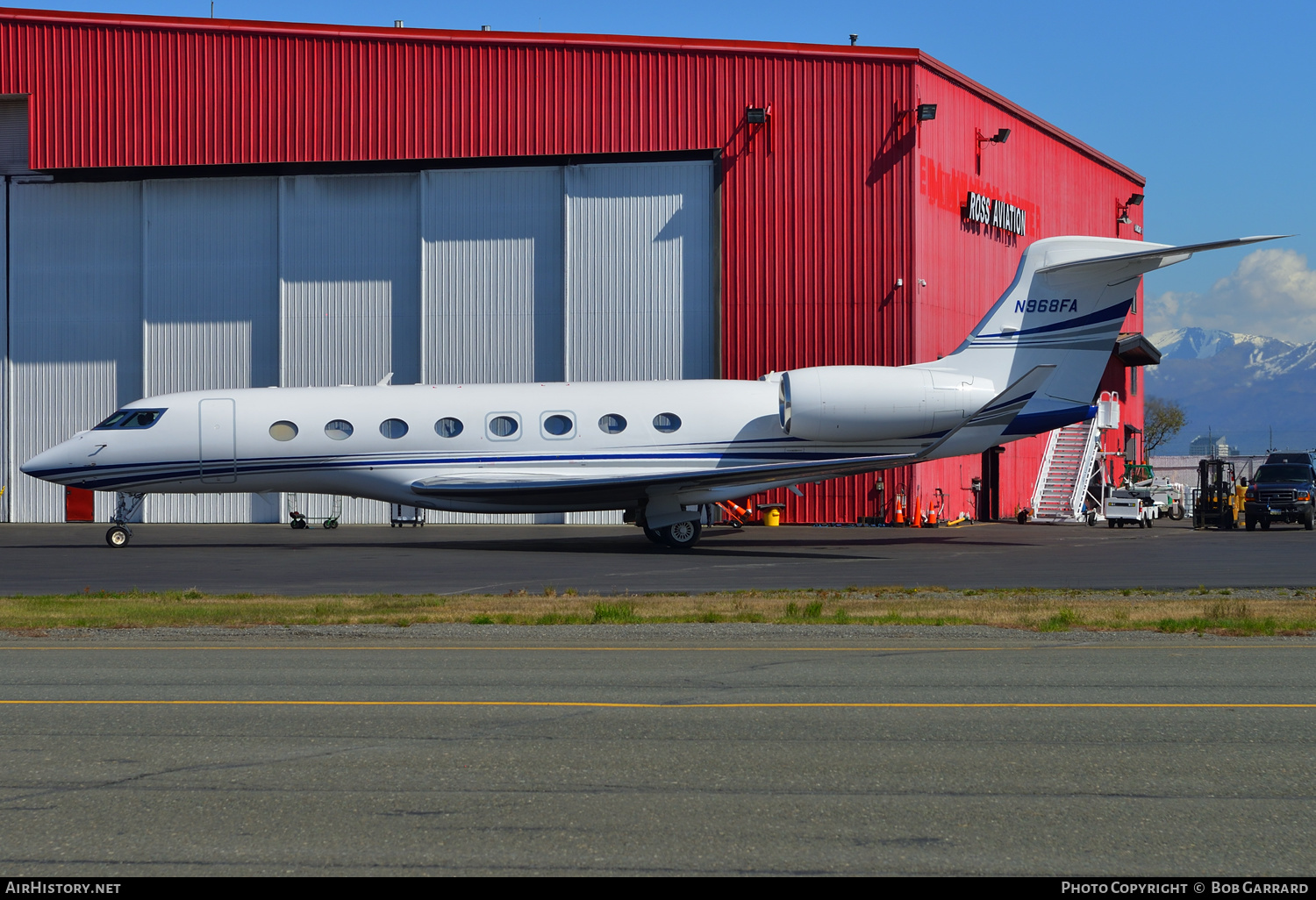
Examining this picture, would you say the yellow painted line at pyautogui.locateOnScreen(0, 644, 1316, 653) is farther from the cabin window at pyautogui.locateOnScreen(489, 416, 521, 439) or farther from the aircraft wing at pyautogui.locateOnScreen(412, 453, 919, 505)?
the cabin window at pyautogui.locateOnScreen(489, 416, 521, 439)

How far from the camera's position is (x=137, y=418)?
25.5 meters

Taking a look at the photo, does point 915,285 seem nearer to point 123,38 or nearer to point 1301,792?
point 123,38

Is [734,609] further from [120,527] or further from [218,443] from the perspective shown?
[120,527]

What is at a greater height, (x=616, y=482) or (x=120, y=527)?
(x=616, y=482)

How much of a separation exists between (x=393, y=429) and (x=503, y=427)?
2.28 meters

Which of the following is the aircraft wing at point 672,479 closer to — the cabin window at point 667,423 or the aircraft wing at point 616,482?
the aircraft wing at point 616,482

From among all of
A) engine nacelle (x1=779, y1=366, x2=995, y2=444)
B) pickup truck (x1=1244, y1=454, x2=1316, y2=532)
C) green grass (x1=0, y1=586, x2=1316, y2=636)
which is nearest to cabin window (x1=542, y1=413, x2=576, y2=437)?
engine nacelle (x1=779, y1=366, x2=995, y2=444)

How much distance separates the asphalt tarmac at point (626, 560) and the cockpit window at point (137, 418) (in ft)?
8.74

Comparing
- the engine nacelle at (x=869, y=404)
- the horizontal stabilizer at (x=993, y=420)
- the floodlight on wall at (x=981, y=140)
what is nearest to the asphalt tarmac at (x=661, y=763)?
the engine nacelle at (x=869, y=404)

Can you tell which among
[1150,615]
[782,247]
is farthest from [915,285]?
[1150,615]

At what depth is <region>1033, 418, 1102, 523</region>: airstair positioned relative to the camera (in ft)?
136

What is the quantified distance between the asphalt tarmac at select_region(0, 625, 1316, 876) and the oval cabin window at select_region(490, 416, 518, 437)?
14.7 metres

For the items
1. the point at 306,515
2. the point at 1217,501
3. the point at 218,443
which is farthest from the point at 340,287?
the point at 1217,501

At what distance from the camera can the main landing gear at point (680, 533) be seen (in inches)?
1009
